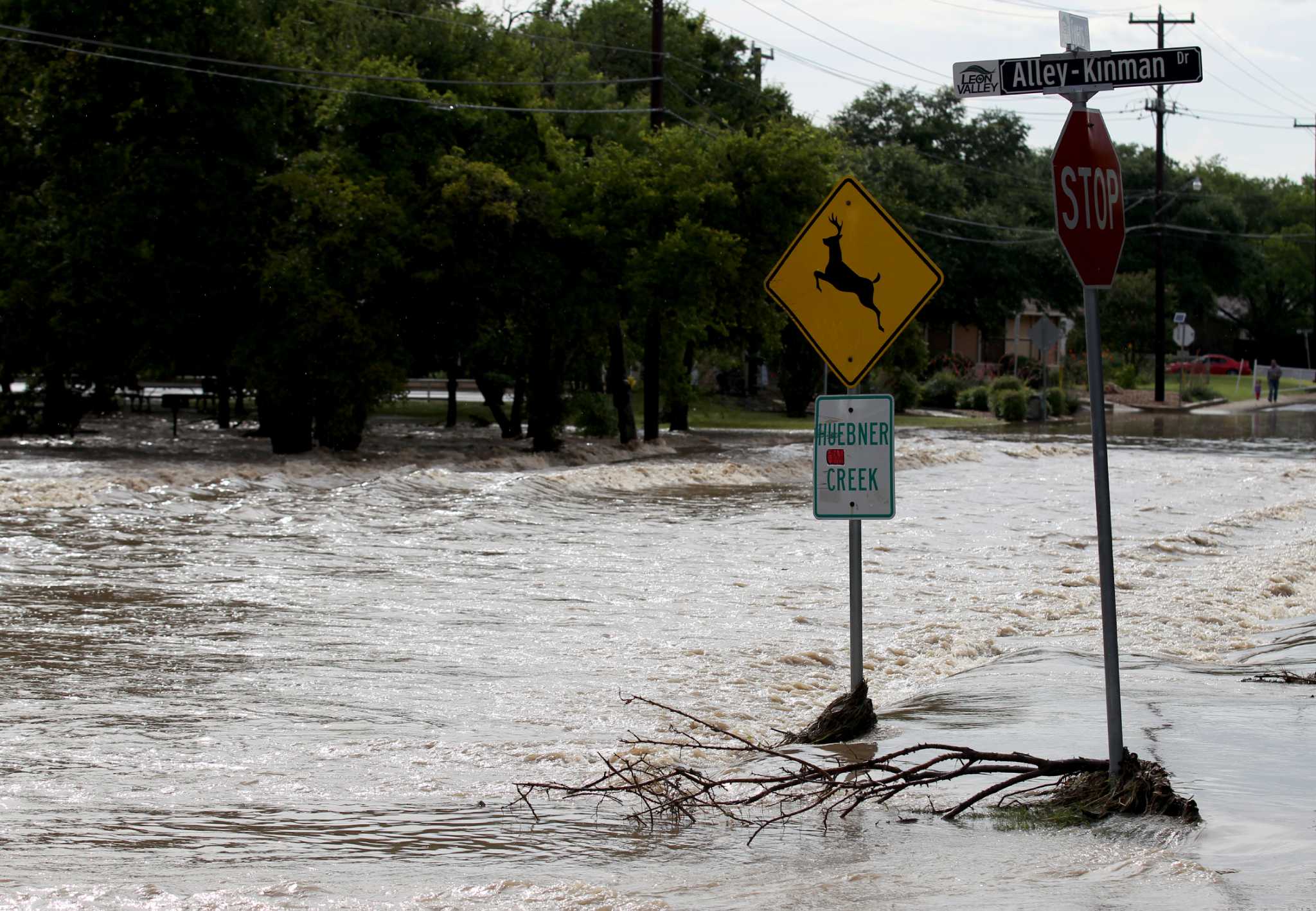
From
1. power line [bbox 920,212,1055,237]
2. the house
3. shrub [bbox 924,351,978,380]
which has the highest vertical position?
power line [bbox 920,212,1055,237]

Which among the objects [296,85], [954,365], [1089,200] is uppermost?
[296,85]

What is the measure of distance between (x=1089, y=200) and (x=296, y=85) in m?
24.6

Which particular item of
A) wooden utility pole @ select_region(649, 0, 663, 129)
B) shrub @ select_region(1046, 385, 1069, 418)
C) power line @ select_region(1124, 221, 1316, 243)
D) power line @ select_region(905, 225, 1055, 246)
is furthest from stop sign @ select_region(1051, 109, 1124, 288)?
power line @ select_region(1124, 221, 1316, 243)

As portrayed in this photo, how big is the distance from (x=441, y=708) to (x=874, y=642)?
4.07 metres

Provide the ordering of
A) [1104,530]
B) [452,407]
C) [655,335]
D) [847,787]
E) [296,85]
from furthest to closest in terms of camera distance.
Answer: [452,407], [655,335], [296,85], [847,787], [1104,530]

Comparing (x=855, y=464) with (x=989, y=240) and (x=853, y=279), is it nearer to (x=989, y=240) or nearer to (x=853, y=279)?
(x=853, y=279)

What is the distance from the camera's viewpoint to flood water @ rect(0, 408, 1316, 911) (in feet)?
18.2

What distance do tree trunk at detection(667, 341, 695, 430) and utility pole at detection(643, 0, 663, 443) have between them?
9.79 feet

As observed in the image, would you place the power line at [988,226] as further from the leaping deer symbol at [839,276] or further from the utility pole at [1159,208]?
the leaping deer symbol at [839,276]

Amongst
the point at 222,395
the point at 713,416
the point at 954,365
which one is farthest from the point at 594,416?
the point at 954,365

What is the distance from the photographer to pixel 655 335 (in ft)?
110

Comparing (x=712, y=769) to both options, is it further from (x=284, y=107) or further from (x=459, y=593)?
(x=284, y=107)

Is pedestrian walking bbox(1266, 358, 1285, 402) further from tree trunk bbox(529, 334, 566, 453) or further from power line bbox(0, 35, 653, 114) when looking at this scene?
tree trunk bbox(529, 334, 566, 453)

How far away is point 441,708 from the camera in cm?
883
